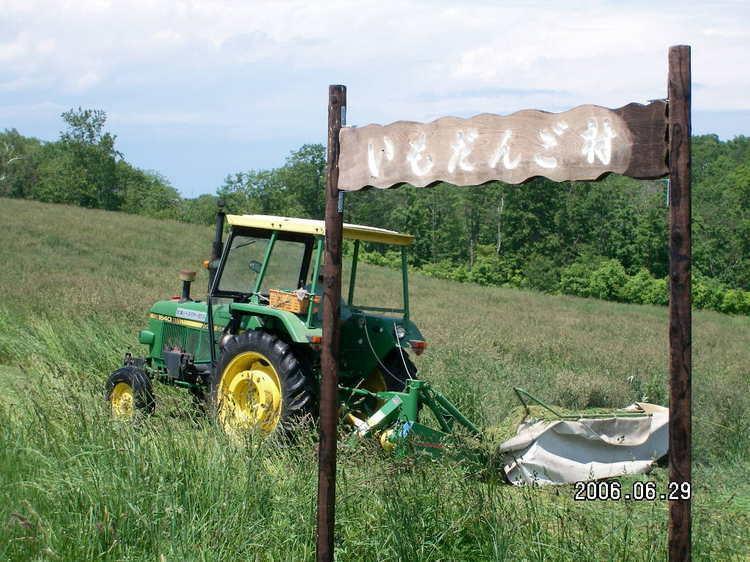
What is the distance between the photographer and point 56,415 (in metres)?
5.29

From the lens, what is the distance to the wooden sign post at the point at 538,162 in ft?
10.3

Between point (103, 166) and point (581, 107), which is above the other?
point (103, 166)

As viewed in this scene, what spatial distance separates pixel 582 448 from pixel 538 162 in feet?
11.9

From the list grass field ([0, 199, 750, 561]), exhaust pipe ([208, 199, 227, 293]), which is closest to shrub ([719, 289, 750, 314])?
grass field ([0, 199, 750, 561])

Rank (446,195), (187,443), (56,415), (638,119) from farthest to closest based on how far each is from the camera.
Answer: (446,195) < (56,415) < (187,443) < (638,119)

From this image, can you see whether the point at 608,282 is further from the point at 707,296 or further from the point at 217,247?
the point at 217,247

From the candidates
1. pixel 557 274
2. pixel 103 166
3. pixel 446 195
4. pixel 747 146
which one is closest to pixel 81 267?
pixel 557 274

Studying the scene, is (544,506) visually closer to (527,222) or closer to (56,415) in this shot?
(56,415)

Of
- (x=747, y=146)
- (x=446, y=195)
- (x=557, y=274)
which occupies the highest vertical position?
(x=747, y=146)

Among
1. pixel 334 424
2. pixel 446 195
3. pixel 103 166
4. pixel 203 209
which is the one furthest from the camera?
pixel 203 209

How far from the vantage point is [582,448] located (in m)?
6.50

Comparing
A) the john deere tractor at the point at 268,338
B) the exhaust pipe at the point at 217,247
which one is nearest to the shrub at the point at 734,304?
the john deere tractor at the point at 268,338

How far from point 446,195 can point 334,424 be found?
65799 millimetres
